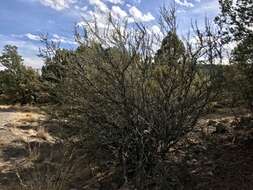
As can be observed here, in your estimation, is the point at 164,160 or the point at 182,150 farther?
the point at 182,150

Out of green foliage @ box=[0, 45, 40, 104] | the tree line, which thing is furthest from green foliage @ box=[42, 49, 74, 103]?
green foliage @ box=[0, 45, 40, 104]

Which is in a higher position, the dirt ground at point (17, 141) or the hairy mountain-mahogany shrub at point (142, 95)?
the hairy mountain-mahogany shrub at point (142, 95)

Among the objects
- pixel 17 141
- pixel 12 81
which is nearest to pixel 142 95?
pixel 17 141

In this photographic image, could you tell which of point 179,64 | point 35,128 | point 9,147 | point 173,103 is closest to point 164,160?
point 173,103

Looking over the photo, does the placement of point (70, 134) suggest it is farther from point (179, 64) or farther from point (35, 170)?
point (179, 64)

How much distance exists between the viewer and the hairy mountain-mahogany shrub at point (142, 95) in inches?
328

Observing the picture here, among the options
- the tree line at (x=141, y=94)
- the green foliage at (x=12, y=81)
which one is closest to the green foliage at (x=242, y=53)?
the tree line at (x=141, y=94)

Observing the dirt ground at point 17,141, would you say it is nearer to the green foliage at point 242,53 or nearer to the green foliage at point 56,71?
the green foliage at point 56,71

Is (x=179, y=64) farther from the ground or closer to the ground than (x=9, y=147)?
farther from the ground

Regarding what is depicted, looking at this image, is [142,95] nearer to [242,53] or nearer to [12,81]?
[242,53]

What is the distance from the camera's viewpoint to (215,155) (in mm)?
9516

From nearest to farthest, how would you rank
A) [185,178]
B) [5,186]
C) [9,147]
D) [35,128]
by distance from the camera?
[185,178] < [5,186] < [9,147] < [35,128]

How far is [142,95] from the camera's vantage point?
27.4ft

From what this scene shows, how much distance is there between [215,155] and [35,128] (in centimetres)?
873
